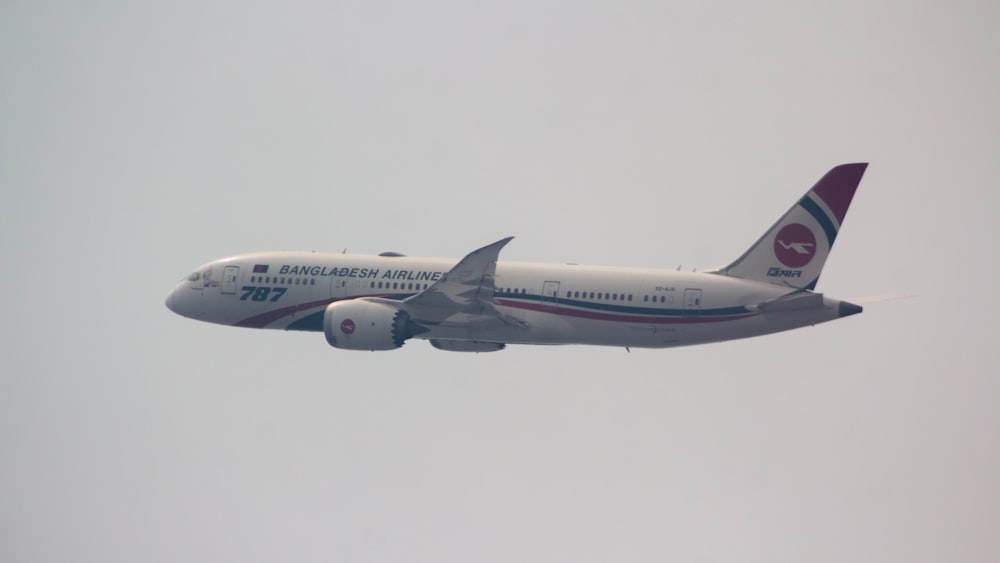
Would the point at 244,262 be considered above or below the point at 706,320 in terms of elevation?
→ above

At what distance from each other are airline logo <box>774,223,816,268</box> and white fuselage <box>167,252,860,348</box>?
4.87 ft

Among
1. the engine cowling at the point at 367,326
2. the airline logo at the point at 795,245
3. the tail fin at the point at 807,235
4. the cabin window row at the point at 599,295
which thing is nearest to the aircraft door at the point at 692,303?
the tail fin at the point at 807,235

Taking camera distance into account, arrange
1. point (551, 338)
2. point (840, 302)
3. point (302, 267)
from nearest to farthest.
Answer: point (840, 302) < point (551, 338) < point (302, 267)

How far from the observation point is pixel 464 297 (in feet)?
215

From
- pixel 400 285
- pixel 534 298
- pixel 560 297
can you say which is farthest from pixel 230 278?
pixel 560 297

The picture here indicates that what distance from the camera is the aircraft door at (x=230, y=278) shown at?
72.7 metres

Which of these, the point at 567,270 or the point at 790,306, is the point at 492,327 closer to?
the point at 567,270

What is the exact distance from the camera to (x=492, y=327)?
6656 cm

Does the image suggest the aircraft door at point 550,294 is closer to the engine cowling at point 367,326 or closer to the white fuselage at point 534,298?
the white fuselage at point 534,298

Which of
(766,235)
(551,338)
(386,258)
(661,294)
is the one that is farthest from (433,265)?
(766,235)

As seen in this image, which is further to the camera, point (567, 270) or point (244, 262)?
point (244, 262)

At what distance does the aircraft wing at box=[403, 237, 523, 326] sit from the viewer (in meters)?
64.7

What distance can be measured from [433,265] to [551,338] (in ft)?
23.0

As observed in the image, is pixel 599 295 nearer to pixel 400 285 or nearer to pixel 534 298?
pixel 534 298
